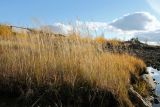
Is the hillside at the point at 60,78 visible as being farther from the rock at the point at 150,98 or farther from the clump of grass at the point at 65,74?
the rock at the point at 150,98

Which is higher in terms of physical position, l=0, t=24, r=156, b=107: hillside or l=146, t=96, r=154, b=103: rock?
l=0, t=24, r=156, b=107: hillside

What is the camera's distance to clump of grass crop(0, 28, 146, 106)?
310 inches

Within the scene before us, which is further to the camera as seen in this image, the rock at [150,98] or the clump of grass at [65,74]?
the rock at [150,98]

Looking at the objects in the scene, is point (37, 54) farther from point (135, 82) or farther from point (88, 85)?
point (135, 82)

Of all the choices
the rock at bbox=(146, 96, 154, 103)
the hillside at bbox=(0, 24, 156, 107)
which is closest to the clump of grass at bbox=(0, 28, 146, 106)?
the hillside at bbox=(0, 24, 156, 107)

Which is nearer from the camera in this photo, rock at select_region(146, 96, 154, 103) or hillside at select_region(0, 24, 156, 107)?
hillside at select_region(0, 24, 156, 107)

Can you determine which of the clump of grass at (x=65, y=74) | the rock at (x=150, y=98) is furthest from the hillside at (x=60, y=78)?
the rock at (x=150, y=98)

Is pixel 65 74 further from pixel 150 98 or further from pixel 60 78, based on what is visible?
pixel 150 98

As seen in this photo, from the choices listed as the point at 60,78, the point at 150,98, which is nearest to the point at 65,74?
the point at 60,78

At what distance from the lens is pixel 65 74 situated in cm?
808

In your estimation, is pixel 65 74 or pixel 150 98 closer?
pixel 65 74

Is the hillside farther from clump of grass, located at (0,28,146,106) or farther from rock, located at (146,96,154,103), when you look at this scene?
rock, located at (146,96,154,103)

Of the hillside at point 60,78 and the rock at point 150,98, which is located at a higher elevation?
the hillside at point 60,78

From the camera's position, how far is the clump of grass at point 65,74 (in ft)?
25.8
